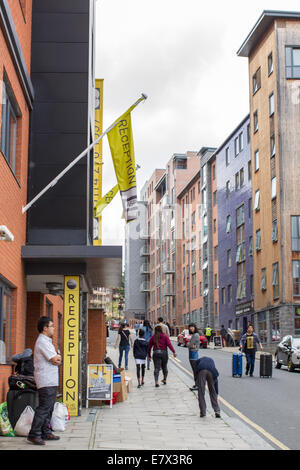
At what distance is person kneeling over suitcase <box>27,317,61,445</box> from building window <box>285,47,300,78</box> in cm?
3841

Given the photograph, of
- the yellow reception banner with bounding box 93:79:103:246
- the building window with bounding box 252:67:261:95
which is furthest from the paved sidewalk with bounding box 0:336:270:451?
the building window with bounding box 252:67:261:95

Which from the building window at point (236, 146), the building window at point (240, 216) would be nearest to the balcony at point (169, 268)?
the building window at point (240, 216)

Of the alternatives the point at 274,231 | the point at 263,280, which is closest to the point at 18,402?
the point at 274,231

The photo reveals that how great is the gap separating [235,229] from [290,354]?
32756 mm

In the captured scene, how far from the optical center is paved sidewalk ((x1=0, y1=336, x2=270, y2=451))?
9.56 m

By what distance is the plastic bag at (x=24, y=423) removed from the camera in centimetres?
1025

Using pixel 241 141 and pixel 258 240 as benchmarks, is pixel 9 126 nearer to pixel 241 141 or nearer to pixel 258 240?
pixel 258 240

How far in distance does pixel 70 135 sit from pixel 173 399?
6.58 meters

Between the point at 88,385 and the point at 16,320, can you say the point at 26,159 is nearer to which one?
the point at 16,320

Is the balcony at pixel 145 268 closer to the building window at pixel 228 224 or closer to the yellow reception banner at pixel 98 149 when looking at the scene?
the building window at pixel 228 224

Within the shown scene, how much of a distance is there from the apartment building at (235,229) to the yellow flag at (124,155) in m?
38.6

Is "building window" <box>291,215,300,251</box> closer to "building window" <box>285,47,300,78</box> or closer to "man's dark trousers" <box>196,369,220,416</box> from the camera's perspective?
"building window" <box>285,47,300,78</box>

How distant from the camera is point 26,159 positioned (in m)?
14.4
